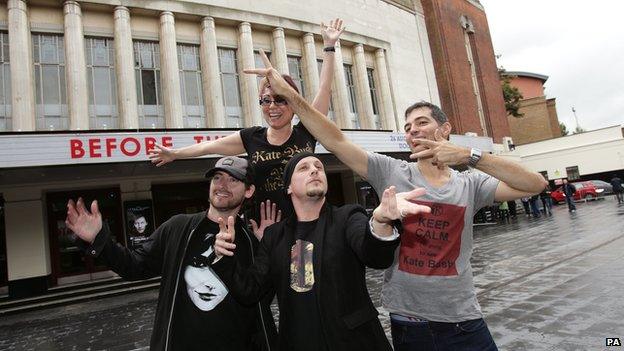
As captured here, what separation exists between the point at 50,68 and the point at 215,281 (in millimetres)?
14720

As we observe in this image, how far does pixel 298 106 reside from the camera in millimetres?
2215

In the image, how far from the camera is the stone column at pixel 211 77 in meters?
→ 14.9

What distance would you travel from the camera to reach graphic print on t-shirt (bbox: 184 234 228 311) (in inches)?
82.5

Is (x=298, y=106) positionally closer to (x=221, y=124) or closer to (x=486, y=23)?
(x=221, y=124)

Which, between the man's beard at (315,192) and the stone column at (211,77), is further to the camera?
the stone column at (211,77)

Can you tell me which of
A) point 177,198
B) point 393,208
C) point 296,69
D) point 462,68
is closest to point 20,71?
point 177,198

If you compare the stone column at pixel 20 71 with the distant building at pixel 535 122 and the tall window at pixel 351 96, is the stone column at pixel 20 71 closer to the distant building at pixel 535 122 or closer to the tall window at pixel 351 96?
the tall window at pixel 351 96

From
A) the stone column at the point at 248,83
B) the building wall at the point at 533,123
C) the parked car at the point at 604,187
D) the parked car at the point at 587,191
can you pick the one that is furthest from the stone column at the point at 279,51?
the building wall at the point at 533,123

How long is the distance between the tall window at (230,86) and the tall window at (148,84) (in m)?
2.57

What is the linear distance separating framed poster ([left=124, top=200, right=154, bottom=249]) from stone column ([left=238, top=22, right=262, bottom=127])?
527 centimetres

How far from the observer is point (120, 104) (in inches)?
537

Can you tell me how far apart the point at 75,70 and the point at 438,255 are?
14471mm

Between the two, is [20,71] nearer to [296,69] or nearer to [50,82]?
[50,82]

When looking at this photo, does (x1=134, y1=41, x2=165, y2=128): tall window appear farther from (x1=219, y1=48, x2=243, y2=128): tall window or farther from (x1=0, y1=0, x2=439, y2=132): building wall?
(x1=219, y1=48, x2=243, y2=128): tall window
